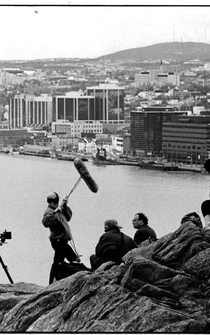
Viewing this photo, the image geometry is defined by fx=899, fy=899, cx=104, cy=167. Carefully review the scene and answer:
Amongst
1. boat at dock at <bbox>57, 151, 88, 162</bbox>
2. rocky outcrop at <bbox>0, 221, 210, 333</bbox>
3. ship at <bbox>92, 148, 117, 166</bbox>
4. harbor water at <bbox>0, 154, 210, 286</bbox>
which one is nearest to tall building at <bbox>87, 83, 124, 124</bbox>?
ship at <bbox>92, 148, 117, 166</bbox>

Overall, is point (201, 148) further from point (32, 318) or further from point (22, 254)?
point (32, 318)

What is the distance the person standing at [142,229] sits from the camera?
7.84ft

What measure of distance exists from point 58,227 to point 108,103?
84.1ft

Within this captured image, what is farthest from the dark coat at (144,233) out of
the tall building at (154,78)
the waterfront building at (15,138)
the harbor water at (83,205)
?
the tall building at (154,78)

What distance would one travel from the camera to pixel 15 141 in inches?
976

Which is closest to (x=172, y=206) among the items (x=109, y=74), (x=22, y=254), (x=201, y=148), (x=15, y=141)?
(x=22, y=254)

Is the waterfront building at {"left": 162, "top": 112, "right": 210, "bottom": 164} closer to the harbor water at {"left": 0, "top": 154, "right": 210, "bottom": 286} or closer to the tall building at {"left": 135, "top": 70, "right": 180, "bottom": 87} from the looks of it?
the harbor water at {"left": 0, "top": 154, "right": 210, "bottom": 286}

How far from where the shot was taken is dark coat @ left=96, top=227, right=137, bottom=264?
2158 mm

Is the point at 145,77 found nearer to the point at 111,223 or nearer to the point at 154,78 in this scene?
the point at 154,78

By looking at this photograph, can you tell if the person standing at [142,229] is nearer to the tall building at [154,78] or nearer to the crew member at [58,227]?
the crew member at [58,227]

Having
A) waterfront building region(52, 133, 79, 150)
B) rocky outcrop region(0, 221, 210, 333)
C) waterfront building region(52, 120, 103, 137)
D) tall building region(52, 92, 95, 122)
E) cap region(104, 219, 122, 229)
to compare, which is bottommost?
waterfront building region(52, 133, 79, 150)

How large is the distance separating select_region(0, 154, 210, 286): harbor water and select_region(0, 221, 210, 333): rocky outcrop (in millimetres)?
2511

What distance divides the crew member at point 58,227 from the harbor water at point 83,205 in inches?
84.5

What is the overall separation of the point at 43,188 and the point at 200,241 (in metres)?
11.9
